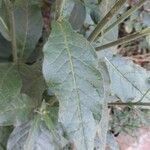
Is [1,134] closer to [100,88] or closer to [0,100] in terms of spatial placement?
[0,100]

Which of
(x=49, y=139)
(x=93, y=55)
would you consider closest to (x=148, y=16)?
(x=49, y=139)

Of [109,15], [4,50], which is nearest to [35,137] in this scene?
[4,50]

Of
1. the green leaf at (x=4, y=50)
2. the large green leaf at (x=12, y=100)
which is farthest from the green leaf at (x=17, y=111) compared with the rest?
the green leaf at (x=4, y=50)

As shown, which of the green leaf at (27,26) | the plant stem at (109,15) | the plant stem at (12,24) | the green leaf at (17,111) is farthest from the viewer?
the green leaf at (27,26)

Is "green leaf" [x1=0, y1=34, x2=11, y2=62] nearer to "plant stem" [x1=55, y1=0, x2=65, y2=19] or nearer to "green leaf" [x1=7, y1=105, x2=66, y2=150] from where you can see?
"green leaf" [x1=7, y1=105, x2=66, y2=150]

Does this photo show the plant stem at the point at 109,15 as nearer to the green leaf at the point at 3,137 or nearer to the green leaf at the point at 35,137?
the green leaf at the point at 35,137

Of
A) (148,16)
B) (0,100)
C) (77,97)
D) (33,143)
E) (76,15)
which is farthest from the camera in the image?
(148,16)
